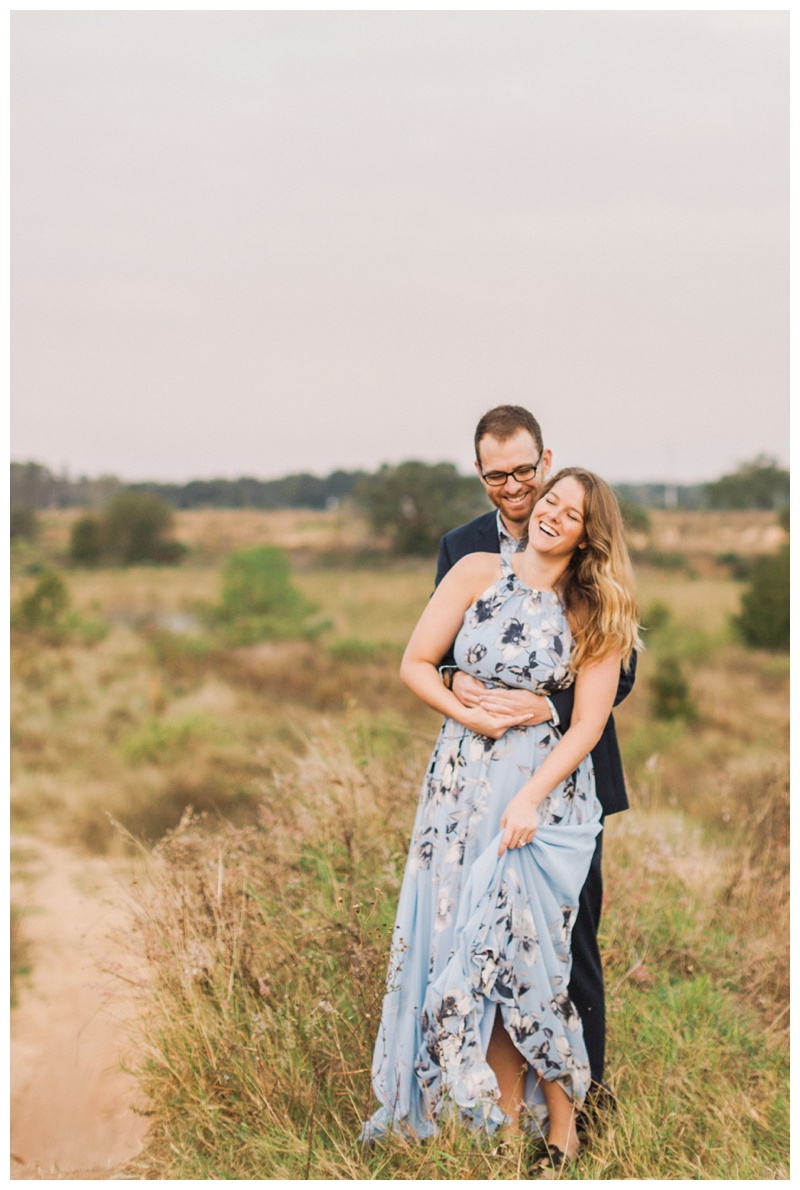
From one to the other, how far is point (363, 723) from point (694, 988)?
2.26 m

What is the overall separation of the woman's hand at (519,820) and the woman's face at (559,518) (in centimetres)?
72

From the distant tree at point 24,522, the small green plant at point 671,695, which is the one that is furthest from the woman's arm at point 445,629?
the distant tree at point 24,522

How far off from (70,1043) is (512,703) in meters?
5.87

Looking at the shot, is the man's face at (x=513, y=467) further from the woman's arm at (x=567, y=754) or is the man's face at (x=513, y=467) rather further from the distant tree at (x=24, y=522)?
the distant tree at (x=24, y=522)

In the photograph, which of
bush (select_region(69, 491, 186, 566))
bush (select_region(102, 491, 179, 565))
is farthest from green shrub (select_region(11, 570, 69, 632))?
bush (select_region(102, 491, 179, 565))

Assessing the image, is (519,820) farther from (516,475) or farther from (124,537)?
(124,537)

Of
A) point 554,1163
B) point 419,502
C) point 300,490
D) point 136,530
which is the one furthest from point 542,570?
point 300,490

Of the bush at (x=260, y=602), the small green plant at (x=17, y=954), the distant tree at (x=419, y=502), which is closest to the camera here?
the small green plant at (x=17, y=954)

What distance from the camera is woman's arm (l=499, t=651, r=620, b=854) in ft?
9.61

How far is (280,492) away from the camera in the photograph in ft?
154

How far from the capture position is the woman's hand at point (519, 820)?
2.93 m

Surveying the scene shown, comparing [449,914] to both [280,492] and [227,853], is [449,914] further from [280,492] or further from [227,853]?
[280,492]

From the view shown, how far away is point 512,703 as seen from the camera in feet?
9.91

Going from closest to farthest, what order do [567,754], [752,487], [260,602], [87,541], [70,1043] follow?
[567,754] → [70,1043] → [260,602] → [87,541] → [752,487]
